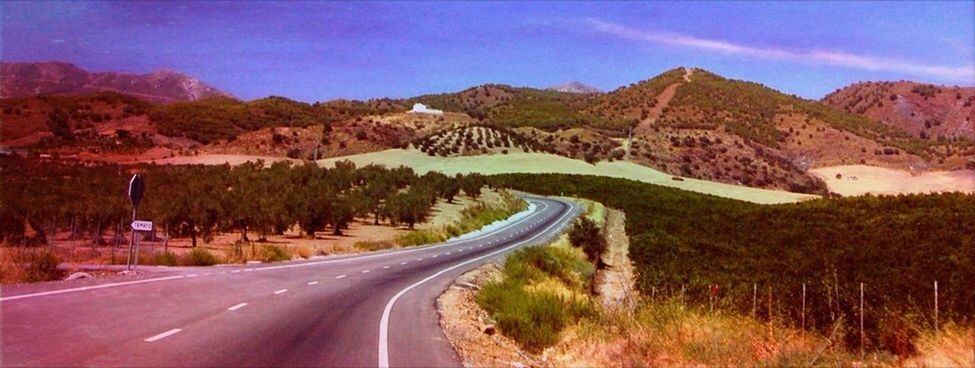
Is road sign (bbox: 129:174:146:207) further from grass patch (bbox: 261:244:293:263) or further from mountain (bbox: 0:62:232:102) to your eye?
mountain (bbox: 0:62:232:102)

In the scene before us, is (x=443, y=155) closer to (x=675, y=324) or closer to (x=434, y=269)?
(x=434, y=269)

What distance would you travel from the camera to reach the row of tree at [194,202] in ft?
126

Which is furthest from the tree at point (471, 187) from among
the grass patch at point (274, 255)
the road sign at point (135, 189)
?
the road sign at point (135, 189)

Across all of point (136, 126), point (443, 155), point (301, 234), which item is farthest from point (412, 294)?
point (136, 126)

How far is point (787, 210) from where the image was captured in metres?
68.1

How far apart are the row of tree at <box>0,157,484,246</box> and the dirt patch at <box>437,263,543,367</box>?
19.8 meters

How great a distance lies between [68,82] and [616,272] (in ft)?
325

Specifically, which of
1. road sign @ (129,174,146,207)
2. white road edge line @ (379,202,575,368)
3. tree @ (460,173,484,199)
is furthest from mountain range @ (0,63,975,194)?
road sign @ (129,174,146,207)

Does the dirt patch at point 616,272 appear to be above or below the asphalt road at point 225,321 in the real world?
below

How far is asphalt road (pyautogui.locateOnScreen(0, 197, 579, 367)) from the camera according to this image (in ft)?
33.7

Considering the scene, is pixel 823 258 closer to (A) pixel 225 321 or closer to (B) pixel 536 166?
(A) pixel 225 321

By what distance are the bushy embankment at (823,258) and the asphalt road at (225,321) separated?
566cm

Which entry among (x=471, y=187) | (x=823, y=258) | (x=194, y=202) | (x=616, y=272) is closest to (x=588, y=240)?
(x=616, y=272)

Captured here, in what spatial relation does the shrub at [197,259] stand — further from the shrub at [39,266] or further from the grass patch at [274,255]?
the shrub at [39,266]
